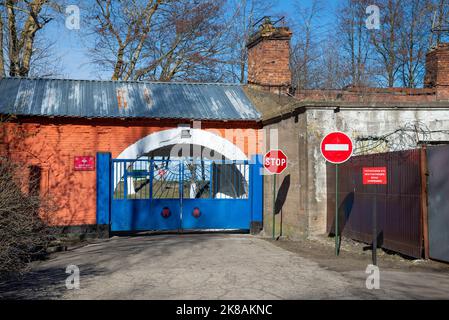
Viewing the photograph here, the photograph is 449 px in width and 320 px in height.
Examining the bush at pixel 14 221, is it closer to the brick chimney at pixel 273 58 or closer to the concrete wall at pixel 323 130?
the concrete wall at pixel 323 130

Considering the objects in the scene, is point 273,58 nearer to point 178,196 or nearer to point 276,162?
point 276,162

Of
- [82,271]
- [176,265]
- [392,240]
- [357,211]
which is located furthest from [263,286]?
[357,211]

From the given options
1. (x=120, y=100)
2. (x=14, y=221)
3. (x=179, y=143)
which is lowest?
(x=14, y=221)

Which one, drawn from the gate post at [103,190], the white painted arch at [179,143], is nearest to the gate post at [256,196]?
the white painted arch at [179,143]

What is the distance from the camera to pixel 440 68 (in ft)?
75.7

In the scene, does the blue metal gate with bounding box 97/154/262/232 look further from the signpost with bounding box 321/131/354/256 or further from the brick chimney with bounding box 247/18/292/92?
the signpost with bounding box 321/131/354/256

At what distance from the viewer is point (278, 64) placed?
19.0m

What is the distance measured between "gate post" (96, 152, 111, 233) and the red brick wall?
2.85 feet

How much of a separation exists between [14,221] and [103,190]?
21.7ft

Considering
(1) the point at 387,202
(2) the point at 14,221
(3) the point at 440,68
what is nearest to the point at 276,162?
(1) the point at 387,202

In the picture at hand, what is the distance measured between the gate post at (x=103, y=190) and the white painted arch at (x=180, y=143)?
0.86 meters

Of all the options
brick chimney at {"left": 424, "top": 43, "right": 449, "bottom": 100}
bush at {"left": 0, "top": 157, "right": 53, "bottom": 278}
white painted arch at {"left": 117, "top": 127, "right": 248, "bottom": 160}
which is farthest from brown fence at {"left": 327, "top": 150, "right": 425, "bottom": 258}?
brick chimney at {"left": 424, "top": 43, "right": 449, "bottom": 100}

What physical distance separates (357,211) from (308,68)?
77.2 feet

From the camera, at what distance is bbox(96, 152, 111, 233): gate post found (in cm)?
1553
